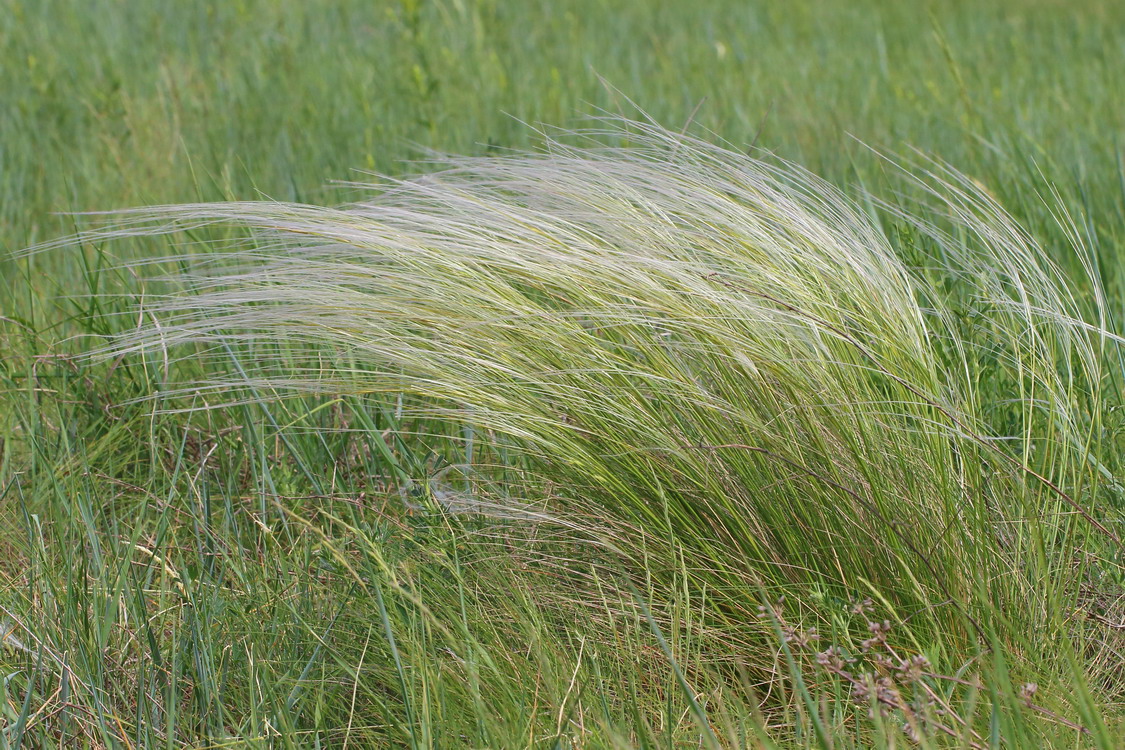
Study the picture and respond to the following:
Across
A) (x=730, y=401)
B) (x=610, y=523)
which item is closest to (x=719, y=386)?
(x=730, y=401)

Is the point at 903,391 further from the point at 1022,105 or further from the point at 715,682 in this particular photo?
the point at 1022,105

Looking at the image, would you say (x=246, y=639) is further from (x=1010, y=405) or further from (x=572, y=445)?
(x=1010, y=405)

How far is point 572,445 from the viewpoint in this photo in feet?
4.47

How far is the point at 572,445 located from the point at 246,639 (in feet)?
1.76

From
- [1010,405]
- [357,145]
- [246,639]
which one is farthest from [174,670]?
[357,145]

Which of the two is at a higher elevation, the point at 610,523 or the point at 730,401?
the point at 730,401

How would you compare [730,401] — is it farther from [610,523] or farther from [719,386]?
[610,523]

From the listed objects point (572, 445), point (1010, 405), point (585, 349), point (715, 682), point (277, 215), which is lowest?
point (715, 682)

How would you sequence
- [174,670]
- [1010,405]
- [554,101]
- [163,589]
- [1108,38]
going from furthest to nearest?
[1108,38] < [554,101] < [1010,405] < [163,589] < [174,670]

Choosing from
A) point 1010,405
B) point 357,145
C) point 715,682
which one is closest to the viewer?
point 715,682

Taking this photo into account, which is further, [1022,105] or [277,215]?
[1022,105]

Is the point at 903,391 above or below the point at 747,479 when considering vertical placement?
above

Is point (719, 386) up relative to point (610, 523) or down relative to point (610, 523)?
up

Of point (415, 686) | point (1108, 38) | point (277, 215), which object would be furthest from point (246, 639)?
point (1108, 38)
